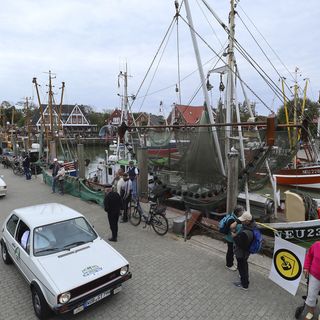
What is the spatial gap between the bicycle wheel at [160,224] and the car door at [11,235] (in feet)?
14.0

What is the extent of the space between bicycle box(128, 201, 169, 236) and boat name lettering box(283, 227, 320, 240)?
355 centimetres

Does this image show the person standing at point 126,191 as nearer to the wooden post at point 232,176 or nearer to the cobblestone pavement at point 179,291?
the cobblestone pavement at point 179,291

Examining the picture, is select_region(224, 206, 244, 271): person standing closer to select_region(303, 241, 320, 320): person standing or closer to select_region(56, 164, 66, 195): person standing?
select_region(303, 241, 320, 320): person standing

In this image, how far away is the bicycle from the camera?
9.21m

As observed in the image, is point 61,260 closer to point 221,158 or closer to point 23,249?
point 23,249

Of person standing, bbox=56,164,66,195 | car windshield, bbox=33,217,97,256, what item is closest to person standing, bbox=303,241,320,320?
car windshield, bbox=33,217,97,256

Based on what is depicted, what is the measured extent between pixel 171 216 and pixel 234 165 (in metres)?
3.69

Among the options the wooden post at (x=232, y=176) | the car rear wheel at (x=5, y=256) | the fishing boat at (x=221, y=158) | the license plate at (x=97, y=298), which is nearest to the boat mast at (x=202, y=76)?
the fishing boat at (x=221, y=158)

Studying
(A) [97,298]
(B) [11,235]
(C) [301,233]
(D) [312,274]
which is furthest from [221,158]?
(B) [11,235]

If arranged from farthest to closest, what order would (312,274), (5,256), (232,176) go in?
1. (232,176)
2. (5,256)
3. (312,274)

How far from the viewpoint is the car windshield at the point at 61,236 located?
18.7 feet

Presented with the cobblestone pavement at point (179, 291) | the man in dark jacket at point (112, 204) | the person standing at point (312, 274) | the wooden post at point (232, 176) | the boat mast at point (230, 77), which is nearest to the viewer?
the person standing at point (312, 274)

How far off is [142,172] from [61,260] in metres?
7.41

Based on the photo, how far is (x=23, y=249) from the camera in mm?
5848
